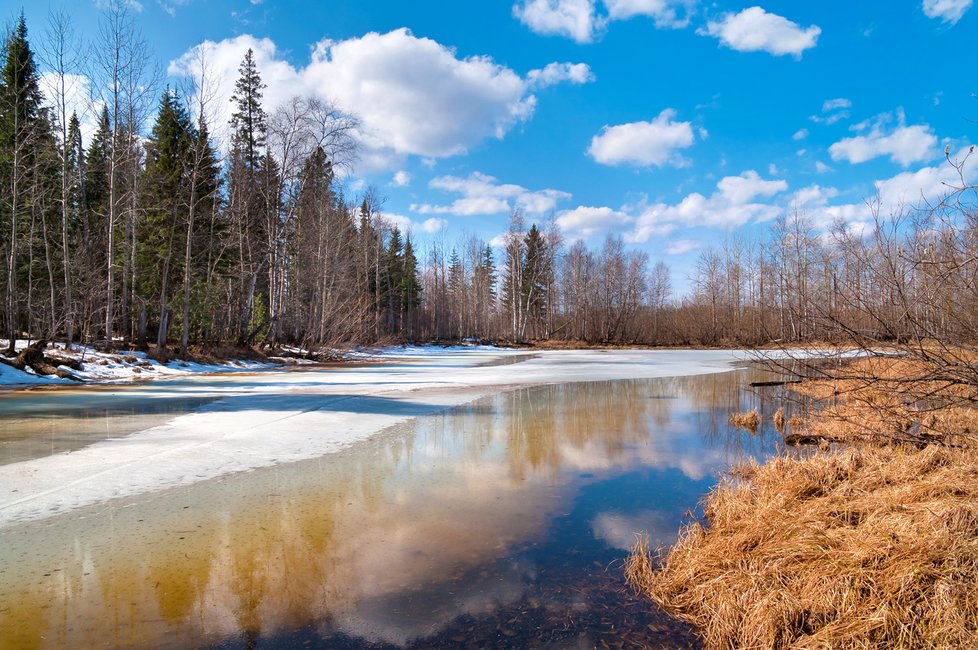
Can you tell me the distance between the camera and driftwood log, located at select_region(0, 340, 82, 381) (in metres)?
15.6

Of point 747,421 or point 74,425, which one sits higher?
point 74,425

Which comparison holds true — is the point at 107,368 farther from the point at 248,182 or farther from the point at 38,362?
the point at 248,182

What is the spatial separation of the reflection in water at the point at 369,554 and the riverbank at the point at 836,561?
32 cm

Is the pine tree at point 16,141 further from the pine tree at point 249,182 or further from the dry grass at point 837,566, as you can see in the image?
the dry grass at point 837,566

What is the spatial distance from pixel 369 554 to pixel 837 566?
127 inches

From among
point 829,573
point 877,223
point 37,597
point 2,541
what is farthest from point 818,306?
point 2,541

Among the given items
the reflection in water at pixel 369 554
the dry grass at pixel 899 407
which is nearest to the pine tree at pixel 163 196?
the reflection in water at pixel 369 554

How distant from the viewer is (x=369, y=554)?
13.3 feet

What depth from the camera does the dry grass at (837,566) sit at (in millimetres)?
2656

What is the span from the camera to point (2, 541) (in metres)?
4.14

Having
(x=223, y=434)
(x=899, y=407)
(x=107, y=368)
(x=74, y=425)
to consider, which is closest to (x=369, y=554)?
(x=223, y=434)

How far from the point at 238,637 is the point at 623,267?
57.5 meters

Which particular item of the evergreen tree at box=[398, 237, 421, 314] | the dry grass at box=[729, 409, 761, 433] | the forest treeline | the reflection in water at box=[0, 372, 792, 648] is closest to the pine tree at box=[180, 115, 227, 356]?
the forest treeline

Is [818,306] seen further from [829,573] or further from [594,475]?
[594,475]
